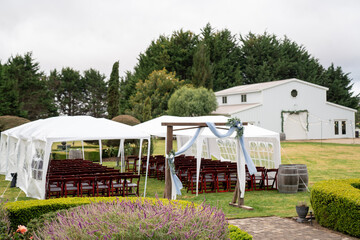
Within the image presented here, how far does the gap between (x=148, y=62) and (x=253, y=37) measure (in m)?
17.0

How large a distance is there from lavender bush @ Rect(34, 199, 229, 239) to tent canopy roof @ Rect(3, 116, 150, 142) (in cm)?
808

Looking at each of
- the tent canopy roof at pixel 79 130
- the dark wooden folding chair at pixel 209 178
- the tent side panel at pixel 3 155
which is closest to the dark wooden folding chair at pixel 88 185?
the tent canopy roof at pixel 79 130

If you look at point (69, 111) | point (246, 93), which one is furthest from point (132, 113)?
point (69, 111)

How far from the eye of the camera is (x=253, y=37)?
64750 millimetres

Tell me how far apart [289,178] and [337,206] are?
5.34 m

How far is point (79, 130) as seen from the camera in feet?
43.5

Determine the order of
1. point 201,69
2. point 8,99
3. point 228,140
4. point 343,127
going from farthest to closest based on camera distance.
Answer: point 201,69, point 343,127, point 8,99, point 228,140

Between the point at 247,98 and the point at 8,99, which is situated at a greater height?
the point at 247,98

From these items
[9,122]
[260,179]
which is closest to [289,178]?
[260,179]

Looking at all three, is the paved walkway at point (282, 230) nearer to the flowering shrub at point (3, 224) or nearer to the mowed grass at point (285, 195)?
the mowed grass at point (285, 195)

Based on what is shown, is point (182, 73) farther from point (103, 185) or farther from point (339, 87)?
point (103, 185)

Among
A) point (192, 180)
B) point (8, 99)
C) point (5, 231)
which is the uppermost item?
point (8, 99)

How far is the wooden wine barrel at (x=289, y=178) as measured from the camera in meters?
14.1

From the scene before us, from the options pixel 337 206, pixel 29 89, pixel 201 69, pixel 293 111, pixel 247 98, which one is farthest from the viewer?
pixel 201 69
